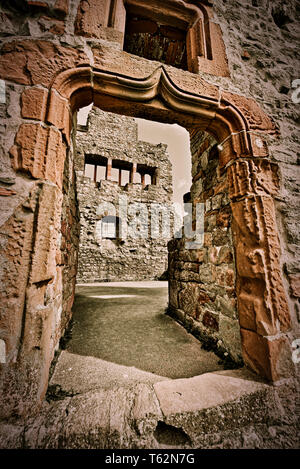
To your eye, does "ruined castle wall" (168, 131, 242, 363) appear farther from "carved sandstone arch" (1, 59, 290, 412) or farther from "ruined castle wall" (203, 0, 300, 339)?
"ruined castle wall" (203, 0, 300, 339)

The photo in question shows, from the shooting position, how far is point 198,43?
1888 millimetres

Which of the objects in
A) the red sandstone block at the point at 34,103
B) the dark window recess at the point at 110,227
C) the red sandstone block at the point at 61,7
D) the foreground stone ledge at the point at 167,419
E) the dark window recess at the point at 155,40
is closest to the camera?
the foreground stone ledge at the point at 167,419

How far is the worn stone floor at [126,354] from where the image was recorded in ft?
4.57

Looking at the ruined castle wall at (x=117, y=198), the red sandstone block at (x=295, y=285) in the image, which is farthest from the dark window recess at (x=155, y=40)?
the ruined castle wall at (x=117, y=198)

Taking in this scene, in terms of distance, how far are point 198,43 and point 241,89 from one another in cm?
67

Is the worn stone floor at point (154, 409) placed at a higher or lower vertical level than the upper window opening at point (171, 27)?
lower

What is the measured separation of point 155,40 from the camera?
87.9 inches

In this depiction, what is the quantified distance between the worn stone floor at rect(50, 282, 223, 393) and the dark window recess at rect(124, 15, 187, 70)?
334 centimetres

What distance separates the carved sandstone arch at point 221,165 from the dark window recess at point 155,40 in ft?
3.25

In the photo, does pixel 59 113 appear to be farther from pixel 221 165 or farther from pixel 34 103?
pixel 221 165

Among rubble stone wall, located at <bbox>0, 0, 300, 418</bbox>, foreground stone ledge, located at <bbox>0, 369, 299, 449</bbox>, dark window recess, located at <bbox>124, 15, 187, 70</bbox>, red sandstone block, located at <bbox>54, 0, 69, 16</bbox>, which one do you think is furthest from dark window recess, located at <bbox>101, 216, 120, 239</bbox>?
foreground stone ledge, located at <bbox>0, 369, 299, 449</bbox>

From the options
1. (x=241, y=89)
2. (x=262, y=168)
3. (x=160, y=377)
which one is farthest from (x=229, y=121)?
(x=160, y=377)

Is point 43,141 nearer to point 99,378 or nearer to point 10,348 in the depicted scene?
point 10,348

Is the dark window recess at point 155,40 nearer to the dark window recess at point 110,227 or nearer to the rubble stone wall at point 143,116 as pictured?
the rubble stone wall at point 143,116
